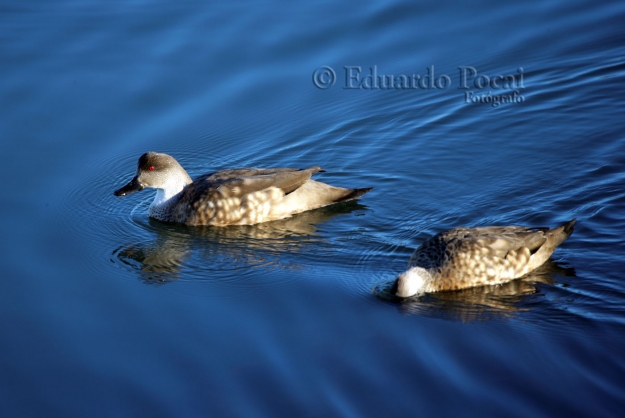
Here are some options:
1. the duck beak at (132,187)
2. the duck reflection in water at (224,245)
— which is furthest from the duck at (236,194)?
the duck reflection in water at (224,245)

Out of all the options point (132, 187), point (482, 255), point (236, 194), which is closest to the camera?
point (482, 255)

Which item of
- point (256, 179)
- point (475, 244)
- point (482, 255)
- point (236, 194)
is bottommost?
point (482, 255)

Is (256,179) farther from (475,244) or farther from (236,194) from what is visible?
(475,244)

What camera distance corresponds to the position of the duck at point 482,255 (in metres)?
10.4

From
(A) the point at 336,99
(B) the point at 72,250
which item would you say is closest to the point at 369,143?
(A) the point at 336,99

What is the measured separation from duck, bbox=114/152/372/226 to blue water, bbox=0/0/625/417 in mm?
224

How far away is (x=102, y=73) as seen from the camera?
15336mm

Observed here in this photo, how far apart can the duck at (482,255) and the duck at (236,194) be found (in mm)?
2414

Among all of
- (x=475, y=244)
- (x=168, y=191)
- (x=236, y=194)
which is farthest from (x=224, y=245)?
(x=475, y=244)

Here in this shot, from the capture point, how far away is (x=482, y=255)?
1042cm

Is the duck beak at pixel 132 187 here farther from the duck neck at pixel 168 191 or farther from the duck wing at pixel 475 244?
the duck wing at pixel 475 244

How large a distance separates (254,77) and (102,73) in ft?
8.10

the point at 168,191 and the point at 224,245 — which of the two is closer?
the point at 224,245

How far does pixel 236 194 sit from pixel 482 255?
3.69m
